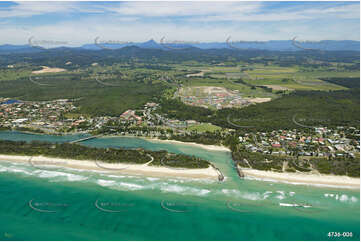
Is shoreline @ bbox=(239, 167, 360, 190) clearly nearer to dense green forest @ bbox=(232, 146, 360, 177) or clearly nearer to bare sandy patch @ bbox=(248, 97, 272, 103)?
dense green forest @ bbox=(232, 146, 360, 177)

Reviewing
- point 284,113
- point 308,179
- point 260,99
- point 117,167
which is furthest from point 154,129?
point 260,99

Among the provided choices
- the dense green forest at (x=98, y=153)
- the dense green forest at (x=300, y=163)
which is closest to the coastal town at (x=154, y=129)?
the dense green forest at (x=300, y=163)

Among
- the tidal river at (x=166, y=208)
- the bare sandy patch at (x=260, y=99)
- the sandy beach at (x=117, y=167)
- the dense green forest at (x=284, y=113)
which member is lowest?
the tidal river at (x=166, y=208)

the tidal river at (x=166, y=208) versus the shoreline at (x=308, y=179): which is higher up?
the shoreline at (x=308, y=179)

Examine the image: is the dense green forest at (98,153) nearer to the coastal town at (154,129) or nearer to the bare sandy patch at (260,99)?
the coastal town at (154,129)

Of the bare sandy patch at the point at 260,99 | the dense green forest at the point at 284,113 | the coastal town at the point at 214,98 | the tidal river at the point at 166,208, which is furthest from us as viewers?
the bare sandy patch at the point at 260,99

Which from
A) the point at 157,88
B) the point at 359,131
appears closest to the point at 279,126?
the point at 359,131

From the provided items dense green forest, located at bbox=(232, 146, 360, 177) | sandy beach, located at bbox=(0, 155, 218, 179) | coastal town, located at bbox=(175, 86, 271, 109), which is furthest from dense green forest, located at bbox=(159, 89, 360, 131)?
sandy beach, located at bbox=(0, 155, 218, 179)
